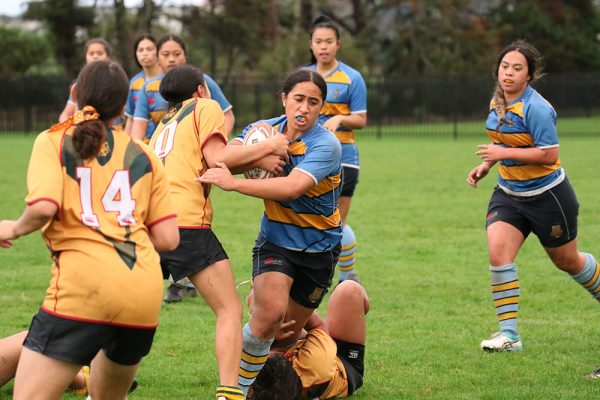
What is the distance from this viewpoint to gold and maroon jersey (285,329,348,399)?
17.2 feet

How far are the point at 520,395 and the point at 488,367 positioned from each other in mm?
648

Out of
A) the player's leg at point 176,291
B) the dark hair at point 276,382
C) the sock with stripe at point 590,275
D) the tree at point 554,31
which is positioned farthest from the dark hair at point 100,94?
the tree at point 554,31

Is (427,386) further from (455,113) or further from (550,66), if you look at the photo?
(550,66)

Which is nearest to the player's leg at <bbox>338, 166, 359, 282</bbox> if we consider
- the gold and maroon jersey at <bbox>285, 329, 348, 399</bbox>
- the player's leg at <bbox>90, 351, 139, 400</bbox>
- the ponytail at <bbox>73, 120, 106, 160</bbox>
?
the gold and maroon jersey at <bbox>285, 329, 348, 399</bbox>

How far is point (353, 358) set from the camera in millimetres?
5535

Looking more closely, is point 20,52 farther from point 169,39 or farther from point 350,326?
point 350,326

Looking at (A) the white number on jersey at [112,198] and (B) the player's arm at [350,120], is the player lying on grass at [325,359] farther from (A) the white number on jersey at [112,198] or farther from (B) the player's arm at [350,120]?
(B) the player's arm at [350,120]

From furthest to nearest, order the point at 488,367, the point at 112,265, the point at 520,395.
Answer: the point at 488,367
the point at 520,395
the point at 112,265

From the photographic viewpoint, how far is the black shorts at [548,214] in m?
6.51

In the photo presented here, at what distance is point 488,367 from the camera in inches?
238

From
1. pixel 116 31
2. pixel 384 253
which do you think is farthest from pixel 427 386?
pixel 116 31

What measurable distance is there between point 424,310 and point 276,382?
280 cm

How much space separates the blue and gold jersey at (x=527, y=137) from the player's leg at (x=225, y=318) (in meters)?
2.48

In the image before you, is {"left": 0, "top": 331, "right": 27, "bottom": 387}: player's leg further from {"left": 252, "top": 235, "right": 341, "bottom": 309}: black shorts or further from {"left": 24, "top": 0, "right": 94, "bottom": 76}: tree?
{"left": 24, "top": 0, "right": 94, "bottom": 76}: tree
